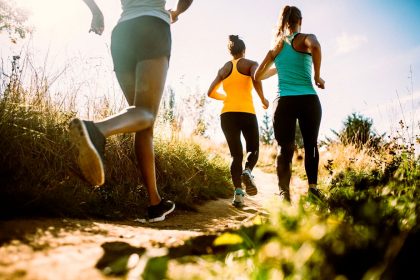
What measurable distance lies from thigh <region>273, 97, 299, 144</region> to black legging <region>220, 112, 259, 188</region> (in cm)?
80

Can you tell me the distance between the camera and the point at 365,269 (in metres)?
0.96

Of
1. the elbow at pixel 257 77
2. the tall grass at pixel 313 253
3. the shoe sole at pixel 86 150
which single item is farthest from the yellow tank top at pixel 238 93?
the tall grass at pixel 313 253

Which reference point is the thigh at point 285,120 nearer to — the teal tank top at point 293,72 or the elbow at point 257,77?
the teal tank top at point 293,72

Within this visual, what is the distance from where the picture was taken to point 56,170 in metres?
2.78

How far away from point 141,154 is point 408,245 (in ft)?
5.78

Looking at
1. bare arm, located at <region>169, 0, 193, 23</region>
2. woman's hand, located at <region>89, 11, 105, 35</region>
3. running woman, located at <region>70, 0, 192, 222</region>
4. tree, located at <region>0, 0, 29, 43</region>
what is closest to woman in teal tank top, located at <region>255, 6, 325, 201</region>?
bare arm, located at <region>169, 0, 193, 23</region>

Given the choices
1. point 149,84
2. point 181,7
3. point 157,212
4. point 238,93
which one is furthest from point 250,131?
point 149,84

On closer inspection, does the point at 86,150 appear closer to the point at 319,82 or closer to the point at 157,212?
the point at 157,212

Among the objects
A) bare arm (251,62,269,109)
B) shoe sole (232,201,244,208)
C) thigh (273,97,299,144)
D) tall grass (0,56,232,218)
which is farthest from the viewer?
bare arm (251,62,269,109)

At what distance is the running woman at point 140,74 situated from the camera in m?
1.82

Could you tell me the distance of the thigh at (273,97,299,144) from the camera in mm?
3156

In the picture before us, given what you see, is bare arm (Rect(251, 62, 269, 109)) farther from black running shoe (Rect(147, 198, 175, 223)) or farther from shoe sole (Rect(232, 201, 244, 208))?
black running shoe (Rect(147, 198, 175, 223))

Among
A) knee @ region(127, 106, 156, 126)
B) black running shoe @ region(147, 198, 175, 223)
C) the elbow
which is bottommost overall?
black running shoe @ region(147, 198, 175, 223)

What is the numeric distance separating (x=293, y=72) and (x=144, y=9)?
5.25 ft
